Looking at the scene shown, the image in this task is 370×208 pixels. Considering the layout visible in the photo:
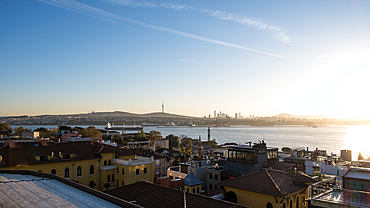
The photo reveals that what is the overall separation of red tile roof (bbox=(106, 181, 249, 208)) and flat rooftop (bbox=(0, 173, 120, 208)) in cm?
278

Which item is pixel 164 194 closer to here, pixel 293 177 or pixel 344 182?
pixel 344 182

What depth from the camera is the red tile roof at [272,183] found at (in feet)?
38.4

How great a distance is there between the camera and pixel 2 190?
6844 mm

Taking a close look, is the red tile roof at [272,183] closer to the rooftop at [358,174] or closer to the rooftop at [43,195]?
the rooftop at [358,174]

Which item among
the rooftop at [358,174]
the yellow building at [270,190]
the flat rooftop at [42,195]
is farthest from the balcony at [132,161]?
the rooftop at [358,174]

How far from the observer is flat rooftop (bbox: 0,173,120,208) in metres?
5.92

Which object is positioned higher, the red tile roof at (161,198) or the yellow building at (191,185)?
the red tile roof at (161,198)

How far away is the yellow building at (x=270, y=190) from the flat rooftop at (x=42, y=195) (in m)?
7.92

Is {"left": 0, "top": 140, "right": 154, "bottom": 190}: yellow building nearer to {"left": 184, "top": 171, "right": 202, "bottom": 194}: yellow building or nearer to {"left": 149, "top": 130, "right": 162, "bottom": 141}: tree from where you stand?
{"left": 184, "top": 171, "right": 202, "bottom": 194}: yellow building

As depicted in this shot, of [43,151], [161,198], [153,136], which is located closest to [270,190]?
[161,198]

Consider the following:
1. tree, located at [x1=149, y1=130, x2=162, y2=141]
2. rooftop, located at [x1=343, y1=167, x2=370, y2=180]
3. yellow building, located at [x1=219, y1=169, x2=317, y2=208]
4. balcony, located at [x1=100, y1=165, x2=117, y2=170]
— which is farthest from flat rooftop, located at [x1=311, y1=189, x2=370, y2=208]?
tree, located at [x1=149, y1=130, x2=162, y2=141]

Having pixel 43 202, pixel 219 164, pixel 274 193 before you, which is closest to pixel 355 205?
pixel 274 193

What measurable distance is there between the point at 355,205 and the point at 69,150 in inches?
883

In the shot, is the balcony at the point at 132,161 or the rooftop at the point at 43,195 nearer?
the rooftop at the point at 43,195
